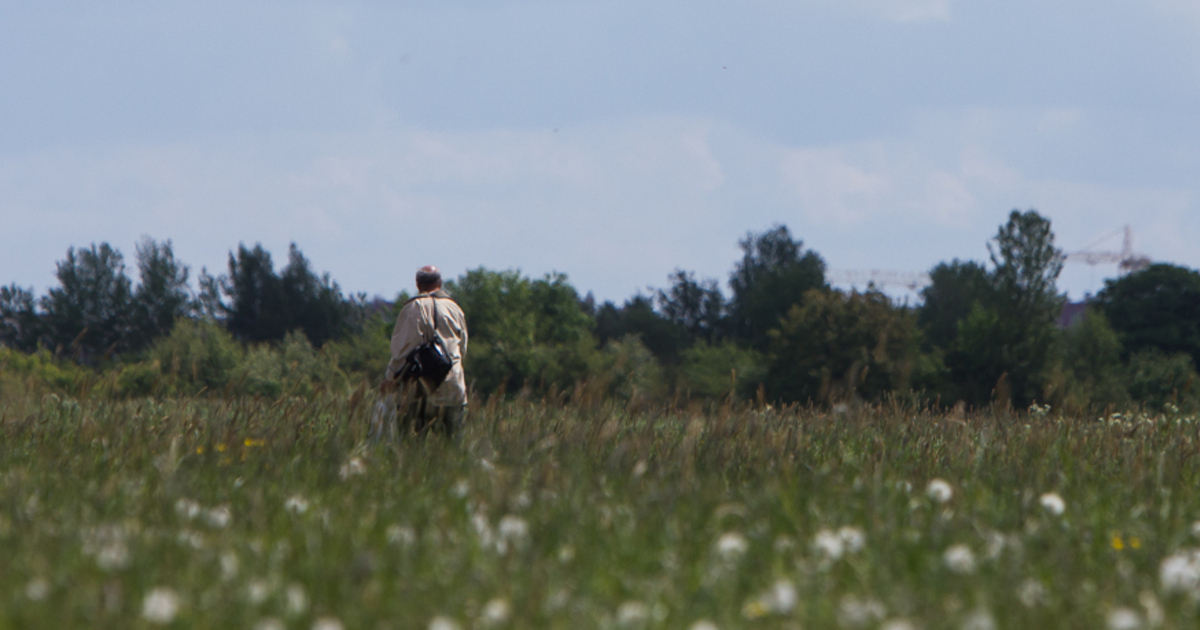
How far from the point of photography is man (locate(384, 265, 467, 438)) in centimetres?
772

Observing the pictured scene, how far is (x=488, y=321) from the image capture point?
75.4m

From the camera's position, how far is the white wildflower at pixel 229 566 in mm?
3234

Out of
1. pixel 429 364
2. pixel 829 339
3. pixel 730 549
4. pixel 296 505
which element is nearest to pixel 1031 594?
pixel 730 549

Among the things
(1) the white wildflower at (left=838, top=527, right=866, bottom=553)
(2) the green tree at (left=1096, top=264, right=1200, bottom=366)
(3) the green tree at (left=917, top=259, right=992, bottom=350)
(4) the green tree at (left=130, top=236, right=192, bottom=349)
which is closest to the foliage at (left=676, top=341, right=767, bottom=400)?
(3) the green tree at (left=917, top=259, right=992, bottom=350)

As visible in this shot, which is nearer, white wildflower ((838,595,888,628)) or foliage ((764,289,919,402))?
white wildflower ((838,595,888,628))

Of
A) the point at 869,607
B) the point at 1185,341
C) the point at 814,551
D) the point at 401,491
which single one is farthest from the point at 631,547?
the point at 1185,341

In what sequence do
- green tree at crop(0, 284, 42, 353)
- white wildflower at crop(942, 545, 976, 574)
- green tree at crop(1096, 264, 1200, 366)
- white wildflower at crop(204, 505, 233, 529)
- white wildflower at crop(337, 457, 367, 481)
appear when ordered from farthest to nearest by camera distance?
green tree at crop(0, 284, 42, 353) < green tree at crop(1096, 264, 1200, 366) < white wildflower at crop(337, 457, 367, 481) < white wildflower at crop(204, 505, 233, 529) < white wildflower at crop(942, 545, 976, 574)

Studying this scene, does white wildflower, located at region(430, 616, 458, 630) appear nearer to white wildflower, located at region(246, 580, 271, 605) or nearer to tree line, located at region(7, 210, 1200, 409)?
white wildflower, located at region(246, 580, 271, 605)

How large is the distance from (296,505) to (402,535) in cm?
77

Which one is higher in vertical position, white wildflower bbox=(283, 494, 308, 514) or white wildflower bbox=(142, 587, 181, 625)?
white wildflower bbox=(142, 587, 181, 625)

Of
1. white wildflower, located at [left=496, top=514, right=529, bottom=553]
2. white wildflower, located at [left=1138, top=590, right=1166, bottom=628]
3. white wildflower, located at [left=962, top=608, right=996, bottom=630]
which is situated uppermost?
white wildflower, located at [left=962, top=608, right=996, bottom=630]

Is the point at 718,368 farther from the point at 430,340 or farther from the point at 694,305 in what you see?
the point at 430,340

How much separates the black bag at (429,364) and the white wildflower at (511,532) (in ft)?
12.2

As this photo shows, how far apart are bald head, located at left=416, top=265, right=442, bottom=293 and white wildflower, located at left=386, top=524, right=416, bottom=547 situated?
4115 mm
